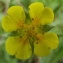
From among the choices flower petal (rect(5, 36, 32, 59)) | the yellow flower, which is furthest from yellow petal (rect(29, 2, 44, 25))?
flower petal (rect(5, 36, 32, 59))

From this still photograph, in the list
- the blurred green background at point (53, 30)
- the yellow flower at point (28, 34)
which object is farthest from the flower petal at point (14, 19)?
the blurred green background at point (53, 30)

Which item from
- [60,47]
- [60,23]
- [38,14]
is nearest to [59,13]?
[60,23]

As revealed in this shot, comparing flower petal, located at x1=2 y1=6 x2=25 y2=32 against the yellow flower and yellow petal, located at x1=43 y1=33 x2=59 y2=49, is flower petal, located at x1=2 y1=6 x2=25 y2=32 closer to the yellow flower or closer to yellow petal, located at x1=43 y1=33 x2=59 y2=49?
Answer: the yellow flower

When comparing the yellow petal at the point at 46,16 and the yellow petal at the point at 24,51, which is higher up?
the yellow petal at the point at 46,16

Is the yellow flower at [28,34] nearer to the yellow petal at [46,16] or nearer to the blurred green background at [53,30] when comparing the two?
the yellow petal at [46,16]

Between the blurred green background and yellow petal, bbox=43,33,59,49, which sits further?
the blurred green background

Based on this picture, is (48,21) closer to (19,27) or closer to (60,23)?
(19,27)
